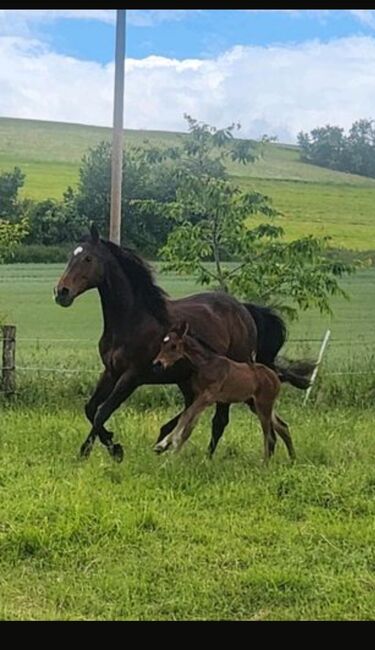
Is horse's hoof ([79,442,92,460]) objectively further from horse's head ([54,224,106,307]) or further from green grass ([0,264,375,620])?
horse's head ([54,224,106,307])

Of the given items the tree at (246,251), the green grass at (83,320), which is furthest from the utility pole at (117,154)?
the green grass at (83,320)

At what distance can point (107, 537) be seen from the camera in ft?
12.0

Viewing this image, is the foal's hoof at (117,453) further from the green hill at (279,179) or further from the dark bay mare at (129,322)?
the green hill at (279,179)

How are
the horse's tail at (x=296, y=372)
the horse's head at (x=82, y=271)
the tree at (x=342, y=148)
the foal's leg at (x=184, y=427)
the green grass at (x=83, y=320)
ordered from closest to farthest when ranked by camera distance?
the foal's leg at (x=184, y=427) < the horse's head at (x=82, y=271) < the horse's tail at (x=296, y=372) < the tree at (x=342, y=148) < the green grass at (x=83, y=320)

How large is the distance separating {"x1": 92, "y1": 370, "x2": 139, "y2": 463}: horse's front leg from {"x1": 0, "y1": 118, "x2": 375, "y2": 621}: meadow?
0.11 metres

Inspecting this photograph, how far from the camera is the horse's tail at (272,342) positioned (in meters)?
5.92

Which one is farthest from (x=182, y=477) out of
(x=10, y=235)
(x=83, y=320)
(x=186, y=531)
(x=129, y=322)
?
(x=83, y=320)

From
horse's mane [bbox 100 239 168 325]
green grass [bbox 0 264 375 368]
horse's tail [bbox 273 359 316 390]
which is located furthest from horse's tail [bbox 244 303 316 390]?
green grass [bbox 0 264 375 368]

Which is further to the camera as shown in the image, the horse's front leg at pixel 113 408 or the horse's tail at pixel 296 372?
the horse's tail at pixel 296 372

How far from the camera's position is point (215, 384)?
197 inches

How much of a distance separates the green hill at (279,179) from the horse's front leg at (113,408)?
245 cm

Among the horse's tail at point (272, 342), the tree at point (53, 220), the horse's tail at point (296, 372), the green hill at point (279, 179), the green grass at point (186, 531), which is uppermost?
the green hill at point (279, 179)
